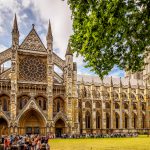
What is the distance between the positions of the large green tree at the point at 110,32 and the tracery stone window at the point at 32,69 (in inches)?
1343

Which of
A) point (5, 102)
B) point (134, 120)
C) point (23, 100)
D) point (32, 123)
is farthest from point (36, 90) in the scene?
point (134, 120)

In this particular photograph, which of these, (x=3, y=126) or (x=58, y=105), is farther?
(x=58, y=105)

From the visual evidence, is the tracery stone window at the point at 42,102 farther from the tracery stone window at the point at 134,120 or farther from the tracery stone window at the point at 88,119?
the tracery stone window at the point at 134,120

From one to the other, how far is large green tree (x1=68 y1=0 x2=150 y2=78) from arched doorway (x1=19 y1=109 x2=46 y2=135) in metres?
34.3

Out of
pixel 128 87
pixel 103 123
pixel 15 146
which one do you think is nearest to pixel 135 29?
pixel 15 146

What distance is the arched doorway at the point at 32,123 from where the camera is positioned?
178ft

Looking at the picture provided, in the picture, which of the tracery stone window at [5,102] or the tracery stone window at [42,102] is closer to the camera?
the tracery stone window at [5,102]

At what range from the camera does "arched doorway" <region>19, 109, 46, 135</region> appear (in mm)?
54344

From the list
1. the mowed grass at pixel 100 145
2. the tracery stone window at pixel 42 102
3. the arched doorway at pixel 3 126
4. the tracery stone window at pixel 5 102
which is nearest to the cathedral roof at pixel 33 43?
the tracery stone window at pixel 42 102

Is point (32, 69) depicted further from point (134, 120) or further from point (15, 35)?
point (134, 120)

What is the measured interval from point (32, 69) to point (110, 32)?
38.7 metres

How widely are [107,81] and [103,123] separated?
18594 millimetres

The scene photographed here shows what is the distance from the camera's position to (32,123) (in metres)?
55.5

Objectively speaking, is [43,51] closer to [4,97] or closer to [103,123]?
[4,97]
